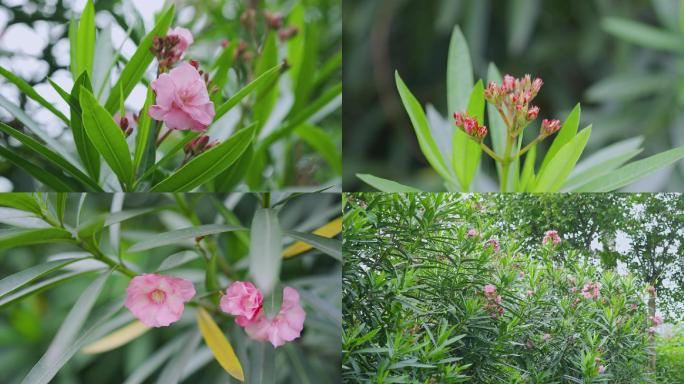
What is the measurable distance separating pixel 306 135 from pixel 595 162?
1.30 feet

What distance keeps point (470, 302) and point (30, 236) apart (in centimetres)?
48

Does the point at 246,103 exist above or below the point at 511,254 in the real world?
above

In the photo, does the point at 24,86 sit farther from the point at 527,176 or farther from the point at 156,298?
the point at 527,176

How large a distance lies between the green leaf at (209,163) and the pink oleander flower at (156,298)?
0.33ft

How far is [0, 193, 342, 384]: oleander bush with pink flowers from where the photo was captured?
0.69 m

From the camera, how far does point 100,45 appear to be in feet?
2.77

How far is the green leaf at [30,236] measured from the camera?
665 millimetres

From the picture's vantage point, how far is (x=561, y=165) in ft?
2.43

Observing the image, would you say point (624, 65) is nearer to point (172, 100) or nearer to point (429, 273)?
point (429, 273)

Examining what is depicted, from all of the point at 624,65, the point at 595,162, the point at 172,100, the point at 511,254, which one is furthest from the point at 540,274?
the point at 624,65

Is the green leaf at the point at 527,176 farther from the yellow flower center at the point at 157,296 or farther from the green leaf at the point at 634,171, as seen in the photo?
the yellow flower center at the point at 157,296

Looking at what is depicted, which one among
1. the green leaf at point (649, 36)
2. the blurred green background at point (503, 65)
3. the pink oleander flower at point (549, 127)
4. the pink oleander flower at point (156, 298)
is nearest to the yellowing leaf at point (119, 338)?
the pink oleander flower at point (156, 298)

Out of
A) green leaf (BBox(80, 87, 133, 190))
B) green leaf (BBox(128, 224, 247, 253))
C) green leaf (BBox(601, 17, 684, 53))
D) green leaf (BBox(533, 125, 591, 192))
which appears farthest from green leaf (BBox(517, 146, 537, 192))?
green leaf (BBox(601, 17, 684, 53))

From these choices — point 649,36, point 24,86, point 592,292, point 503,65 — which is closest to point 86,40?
point 24,86
